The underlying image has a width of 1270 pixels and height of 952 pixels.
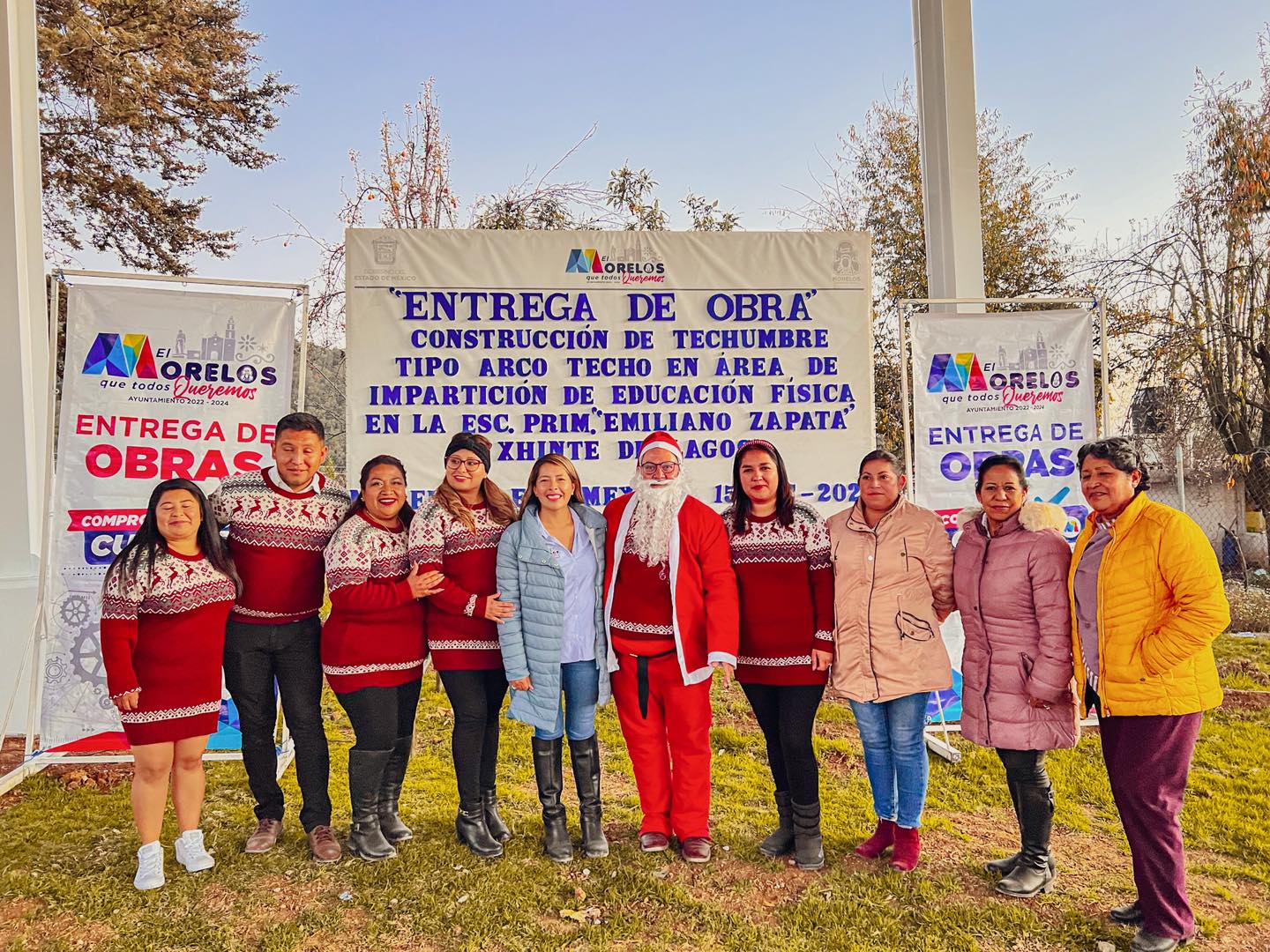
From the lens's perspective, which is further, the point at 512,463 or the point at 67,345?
the point at 512,463

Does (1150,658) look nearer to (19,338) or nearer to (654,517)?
(654,517)

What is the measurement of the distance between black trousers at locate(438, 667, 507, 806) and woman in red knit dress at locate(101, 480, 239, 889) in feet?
2.78

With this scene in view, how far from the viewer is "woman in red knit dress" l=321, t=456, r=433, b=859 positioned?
9.61 ft

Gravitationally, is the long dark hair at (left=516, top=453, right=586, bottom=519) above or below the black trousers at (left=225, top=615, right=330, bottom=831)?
above

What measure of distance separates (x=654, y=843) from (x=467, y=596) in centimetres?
121

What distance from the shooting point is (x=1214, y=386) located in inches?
335

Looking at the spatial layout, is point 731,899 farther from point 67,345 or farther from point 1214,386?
point 1214,386

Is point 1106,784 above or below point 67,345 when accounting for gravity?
below

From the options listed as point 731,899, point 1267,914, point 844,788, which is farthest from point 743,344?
point 1267,914

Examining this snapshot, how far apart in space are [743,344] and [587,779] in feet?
7.98

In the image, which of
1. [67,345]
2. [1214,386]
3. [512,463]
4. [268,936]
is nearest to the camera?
[268,936]

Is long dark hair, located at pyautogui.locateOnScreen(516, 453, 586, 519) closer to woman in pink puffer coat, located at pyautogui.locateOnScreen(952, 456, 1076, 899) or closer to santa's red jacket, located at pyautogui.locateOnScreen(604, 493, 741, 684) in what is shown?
santa's red jacket, located at pyautogui.locateOnScreen(604, 493, 741, 684)

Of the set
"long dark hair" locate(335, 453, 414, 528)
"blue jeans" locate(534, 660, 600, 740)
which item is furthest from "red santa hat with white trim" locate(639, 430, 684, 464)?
"long dark hair" locate(335, 453, 414, 528)

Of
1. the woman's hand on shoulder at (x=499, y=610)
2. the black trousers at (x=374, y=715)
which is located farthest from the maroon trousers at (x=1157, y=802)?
the black trousers at (x=374, y=715)
